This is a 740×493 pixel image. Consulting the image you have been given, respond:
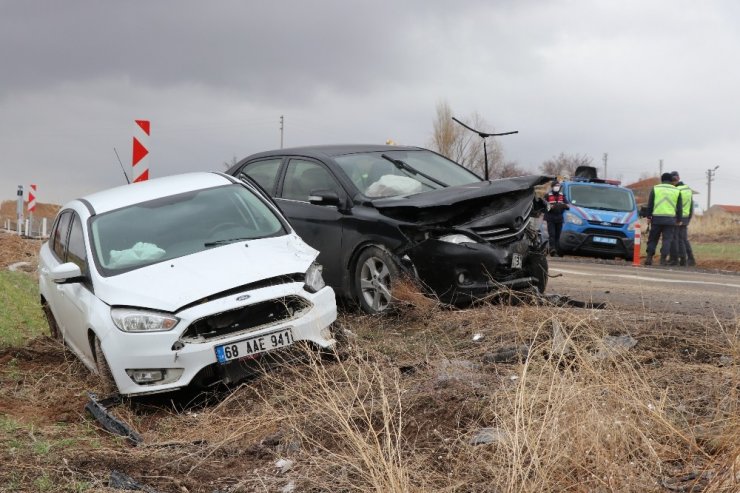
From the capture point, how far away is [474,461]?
3.81 m

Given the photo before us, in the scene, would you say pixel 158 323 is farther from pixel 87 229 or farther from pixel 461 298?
pixel 461 298

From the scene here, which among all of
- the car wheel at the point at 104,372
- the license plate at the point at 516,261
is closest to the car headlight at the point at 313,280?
the car wheel at the point at 104,372

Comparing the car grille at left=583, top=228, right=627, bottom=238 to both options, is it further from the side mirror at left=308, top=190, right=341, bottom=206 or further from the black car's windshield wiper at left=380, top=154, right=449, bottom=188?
the side mirror at left=308, top=190, right=341, bottom=206

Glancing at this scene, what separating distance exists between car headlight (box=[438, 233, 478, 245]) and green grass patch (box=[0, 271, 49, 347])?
4579 millimetres

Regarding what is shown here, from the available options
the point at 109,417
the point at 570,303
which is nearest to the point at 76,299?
the point at 109,417

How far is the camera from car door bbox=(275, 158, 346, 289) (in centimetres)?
831

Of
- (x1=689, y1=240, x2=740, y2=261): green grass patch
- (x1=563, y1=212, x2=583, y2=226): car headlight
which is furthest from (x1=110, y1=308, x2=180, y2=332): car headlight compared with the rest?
(x1=689, y1=240, x2=740, y2=261): green grass patch

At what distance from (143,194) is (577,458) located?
5131mm

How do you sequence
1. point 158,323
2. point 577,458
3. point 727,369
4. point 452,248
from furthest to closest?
point 452,248 < point 158,323 < point 727,369 < point 577,458

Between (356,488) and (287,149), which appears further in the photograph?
(287,149)

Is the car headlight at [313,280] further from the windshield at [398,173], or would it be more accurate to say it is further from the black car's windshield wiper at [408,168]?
the black car's windshield wiper at [408,168]

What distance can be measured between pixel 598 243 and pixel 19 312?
12.9 meters

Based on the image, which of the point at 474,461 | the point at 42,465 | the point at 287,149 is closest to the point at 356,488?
the point at 474,461

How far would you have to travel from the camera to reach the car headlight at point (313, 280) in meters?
6.30
